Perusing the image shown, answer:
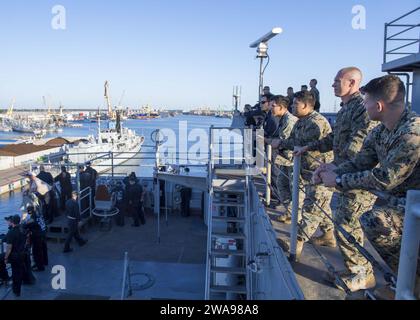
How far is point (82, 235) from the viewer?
1099cm

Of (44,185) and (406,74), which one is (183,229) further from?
(406,74)

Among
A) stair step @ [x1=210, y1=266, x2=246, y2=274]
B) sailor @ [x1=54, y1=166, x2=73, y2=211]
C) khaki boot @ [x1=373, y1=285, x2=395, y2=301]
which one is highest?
khaki boot @ [x1=373, y1=285, x2=395, y2=301]

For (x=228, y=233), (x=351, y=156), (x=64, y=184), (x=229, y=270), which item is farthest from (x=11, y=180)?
(x=351, y=156)

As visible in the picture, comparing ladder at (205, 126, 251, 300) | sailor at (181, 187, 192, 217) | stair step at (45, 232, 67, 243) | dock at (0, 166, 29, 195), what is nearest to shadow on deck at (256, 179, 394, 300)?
ladder at (205, 126, 251, 300)

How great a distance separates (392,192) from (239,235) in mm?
4722

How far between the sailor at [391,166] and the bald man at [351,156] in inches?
29.7

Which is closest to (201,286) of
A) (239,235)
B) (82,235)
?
(239,235)

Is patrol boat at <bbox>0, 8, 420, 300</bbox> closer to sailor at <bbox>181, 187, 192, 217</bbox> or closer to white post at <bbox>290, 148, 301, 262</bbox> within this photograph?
white post at <bbox>290, 148, 301, 262</bbox>

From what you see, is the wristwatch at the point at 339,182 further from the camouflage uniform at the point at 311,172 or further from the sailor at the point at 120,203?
the sailor at the point at 120,203

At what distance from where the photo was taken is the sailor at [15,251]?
7.23 meters

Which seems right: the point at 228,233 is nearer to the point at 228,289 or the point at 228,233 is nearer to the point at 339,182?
the point at 228,289

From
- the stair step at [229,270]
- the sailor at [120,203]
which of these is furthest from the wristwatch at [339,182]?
the sailor at [120,203]

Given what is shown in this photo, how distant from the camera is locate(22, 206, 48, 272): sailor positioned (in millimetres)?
8219

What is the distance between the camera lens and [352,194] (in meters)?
2.91
